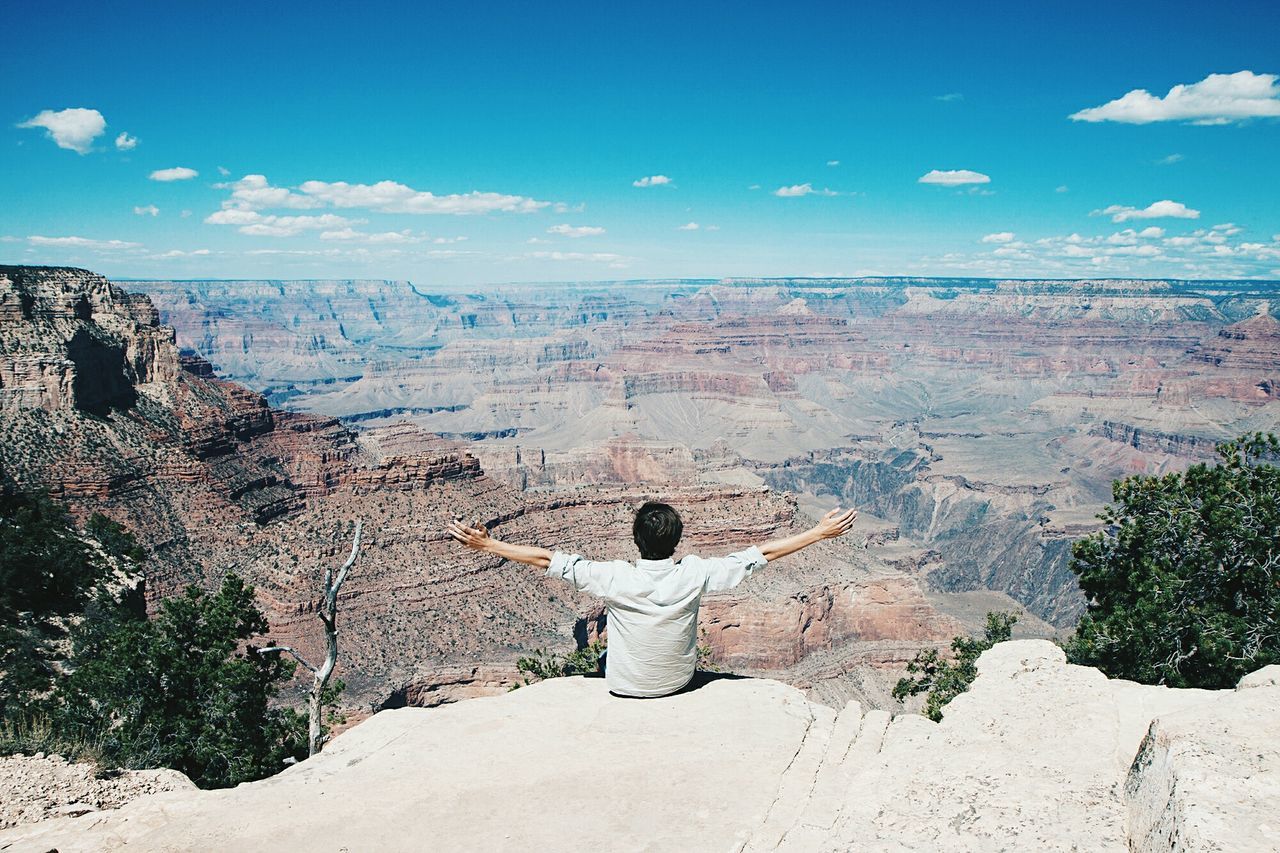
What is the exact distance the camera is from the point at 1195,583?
A: 20.2 meters

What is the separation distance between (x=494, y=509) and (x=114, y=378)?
109ft

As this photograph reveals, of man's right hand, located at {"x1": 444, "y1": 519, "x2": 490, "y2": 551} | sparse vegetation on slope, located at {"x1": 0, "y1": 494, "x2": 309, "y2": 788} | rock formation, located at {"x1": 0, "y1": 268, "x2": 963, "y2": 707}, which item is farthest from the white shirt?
rock formation, located at {"x1": 0, "y1": 268, "x2": 963, "y2": 707}

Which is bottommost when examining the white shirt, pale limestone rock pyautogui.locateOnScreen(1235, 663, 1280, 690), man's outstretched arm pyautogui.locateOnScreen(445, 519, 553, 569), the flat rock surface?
the flat rock surface

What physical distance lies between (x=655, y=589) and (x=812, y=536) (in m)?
1.82

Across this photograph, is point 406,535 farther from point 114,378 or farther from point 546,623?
point 114,378

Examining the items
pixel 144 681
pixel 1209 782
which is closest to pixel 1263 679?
pixel 1209 782

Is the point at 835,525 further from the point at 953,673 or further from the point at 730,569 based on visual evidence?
the point at 953,673

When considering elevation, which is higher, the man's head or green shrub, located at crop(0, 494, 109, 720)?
the man's head

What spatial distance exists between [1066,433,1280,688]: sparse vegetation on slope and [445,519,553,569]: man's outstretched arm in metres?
17.3

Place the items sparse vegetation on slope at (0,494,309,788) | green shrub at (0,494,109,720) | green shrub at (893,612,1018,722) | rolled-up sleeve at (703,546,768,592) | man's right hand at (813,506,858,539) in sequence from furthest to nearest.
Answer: green shrub at (0,494,109,720) → green shrub at (893,612,1018,722) → sparse vegetation on slope at (0,494,309,788) → man's right hand at (813,506,858,539) → rolled-up sleeve at (703,546,768,592)

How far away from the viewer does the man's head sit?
787cm

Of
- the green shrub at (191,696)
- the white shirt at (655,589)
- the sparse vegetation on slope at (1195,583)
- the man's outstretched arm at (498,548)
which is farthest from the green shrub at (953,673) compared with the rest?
the green shrub at (191,696)

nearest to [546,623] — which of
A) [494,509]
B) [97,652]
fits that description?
[494,509]

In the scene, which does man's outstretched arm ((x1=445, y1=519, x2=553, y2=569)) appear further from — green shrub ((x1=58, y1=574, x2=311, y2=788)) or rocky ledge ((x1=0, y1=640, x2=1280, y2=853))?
green shrub ((x1=58, y1=574, x2=311, y2=788))
